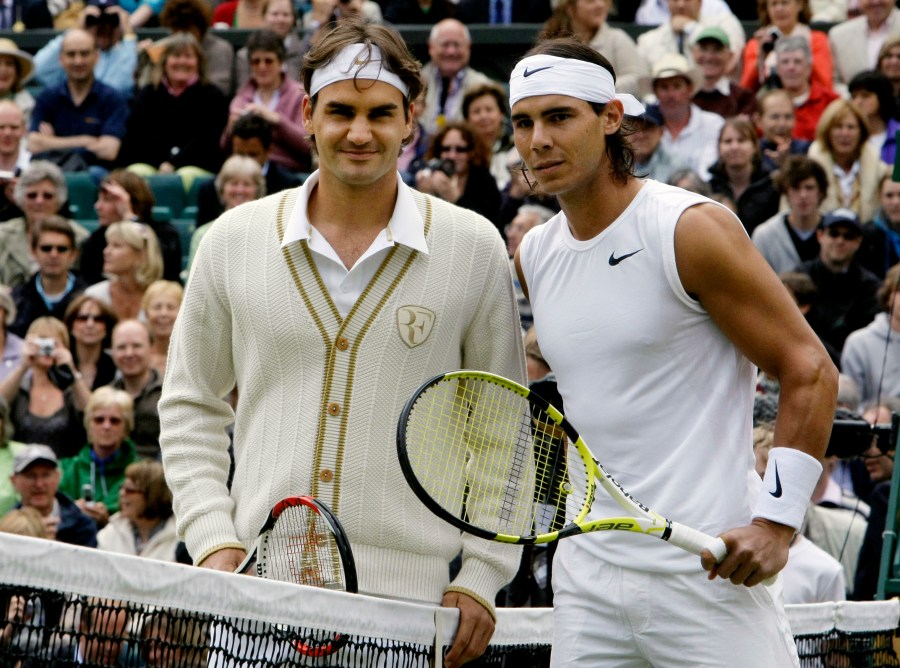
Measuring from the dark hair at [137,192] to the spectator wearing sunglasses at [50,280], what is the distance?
55 centimetres

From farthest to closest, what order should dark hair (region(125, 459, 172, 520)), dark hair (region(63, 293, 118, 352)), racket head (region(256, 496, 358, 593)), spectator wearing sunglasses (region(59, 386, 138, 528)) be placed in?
1. dark hair (region(63, 293, 118, 352))
2. spectator wearing sunglasses (region(59, 386, 138, 528))
3. dark hair (region(125, 459, 172, 520))
4. racket head (region(256, 496, 358, 593))

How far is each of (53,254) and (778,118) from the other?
5094 mm

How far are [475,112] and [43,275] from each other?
320cm

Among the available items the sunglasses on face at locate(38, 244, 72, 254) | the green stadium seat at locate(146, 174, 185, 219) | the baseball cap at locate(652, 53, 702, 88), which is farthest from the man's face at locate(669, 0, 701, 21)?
the sunglasses on face at locate(38, 244, 72, 254)

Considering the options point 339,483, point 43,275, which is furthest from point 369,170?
point 43,275

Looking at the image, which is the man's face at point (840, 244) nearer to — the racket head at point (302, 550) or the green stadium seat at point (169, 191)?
the green stadium seat at point (169, 191)

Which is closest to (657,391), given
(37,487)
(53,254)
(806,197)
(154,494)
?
(154,494)

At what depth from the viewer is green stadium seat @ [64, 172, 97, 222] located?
1243cm

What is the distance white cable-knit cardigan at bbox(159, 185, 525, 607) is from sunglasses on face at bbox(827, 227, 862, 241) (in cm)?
579

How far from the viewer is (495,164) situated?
11695 mm

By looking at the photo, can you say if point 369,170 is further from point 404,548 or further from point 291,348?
point 404,548

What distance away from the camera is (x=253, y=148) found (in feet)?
37.7

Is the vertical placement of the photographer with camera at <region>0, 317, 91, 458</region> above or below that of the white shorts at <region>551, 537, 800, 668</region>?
below

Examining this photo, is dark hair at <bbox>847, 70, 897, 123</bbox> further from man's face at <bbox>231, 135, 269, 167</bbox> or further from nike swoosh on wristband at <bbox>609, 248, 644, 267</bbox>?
nike swoosh on wristband at <bbox>609, 248, 644, 267</bbox>
